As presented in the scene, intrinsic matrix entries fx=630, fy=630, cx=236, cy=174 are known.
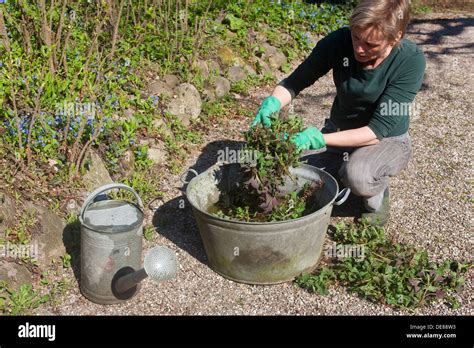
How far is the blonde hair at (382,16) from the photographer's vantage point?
10.6ft

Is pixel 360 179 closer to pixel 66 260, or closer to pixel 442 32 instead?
pixel 66 260

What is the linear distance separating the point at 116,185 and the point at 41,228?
590mm

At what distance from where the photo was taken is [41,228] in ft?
11.1

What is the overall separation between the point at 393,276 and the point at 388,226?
625mm

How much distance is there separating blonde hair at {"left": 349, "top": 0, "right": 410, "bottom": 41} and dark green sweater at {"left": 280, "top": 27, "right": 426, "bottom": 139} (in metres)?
0.27

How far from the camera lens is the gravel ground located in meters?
3.22

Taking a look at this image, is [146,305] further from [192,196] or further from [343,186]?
[343,186]

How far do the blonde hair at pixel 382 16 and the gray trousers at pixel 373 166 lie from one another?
71cm

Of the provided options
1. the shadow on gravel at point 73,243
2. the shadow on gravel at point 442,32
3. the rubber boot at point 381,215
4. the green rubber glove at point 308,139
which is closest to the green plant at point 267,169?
the green rubber glove at point 308,139

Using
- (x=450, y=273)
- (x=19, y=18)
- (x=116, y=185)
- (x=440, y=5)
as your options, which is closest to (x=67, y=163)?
(x=116, y=185)

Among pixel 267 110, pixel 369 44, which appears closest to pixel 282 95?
pixel 267 110

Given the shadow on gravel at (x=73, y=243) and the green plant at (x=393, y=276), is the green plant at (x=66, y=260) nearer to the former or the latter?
the shadow on gravel at (x=73, y=243)

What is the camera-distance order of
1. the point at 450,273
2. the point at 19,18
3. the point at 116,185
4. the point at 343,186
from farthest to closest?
1. the point at 19,18
2. the point at 343,186
3. the point at 450,273
4. the point at 116,185

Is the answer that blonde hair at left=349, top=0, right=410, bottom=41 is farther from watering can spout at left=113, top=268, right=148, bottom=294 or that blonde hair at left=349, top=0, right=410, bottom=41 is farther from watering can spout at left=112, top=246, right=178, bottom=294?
watering can spout at left=113, top=268, right=148, bottom=294
